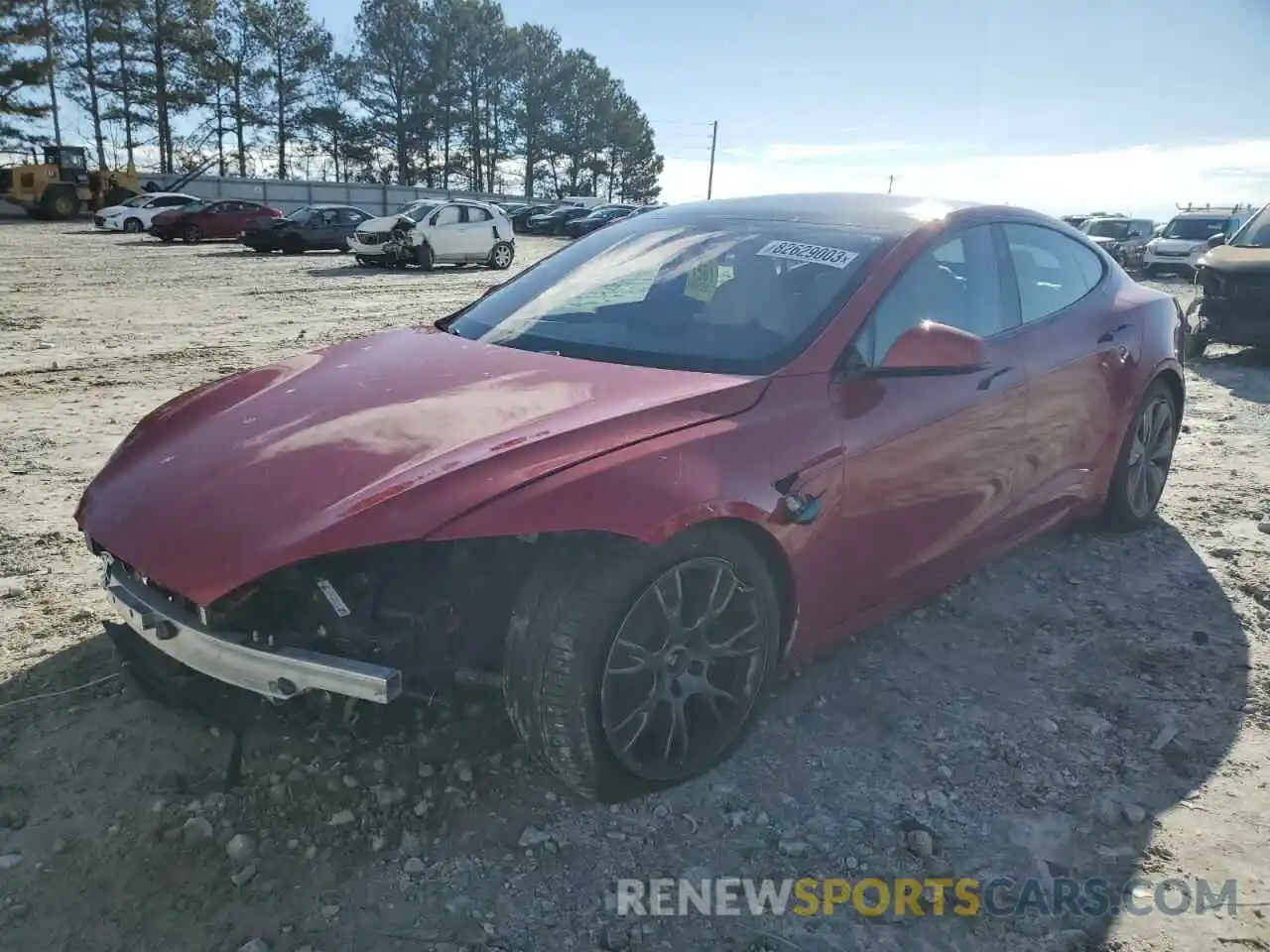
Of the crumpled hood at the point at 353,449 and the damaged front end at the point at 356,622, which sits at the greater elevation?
the crumpled hood at the point at 353,449

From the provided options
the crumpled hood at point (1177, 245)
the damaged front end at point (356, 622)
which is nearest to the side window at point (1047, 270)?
the damaged front end at point (356, 622)

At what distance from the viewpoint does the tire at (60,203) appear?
35.2 metres

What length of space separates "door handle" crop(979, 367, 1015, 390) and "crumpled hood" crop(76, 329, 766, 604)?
1.05 metres

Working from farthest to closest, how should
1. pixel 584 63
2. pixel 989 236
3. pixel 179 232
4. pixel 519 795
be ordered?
1. pixel 584 63
2. pixel 179 232
3. pixel 989 236
4. pixel 519 795

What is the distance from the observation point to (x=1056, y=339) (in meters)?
3.71

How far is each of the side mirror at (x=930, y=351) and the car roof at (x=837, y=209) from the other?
1.75 feet

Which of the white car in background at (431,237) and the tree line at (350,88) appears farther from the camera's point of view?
the tree line at (350,88)

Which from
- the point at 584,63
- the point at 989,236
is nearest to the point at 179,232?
the point at 989,236

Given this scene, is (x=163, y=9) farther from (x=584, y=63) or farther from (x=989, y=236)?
(x=989, y=236)

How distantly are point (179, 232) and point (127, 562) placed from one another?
2823 centimetres

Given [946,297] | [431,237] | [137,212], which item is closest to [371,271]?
[431,237]

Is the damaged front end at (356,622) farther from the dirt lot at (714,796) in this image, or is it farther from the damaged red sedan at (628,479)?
the dirt lot at (714,796)

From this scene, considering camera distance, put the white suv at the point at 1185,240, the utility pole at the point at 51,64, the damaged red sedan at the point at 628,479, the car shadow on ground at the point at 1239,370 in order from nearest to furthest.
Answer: the damaged red sedan at the point at 628,479, the car shadow on ground at the point at 1239,370, the white suv at the point at 1185,240, the utility pole at the point at 51,64

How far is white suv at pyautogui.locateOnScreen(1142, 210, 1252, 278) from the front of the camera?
23.4 meters
